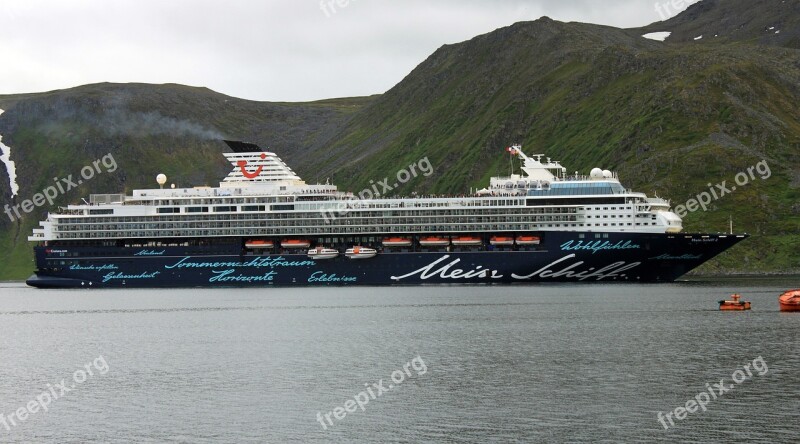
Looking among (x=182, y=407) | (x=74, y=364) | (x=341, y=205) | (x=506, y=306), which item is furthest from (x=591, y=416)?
(x=341, y=205)

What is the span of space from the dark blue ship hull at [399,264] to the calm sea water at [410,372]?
60.3ft

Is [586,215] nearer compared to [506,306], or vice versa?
[506,306]

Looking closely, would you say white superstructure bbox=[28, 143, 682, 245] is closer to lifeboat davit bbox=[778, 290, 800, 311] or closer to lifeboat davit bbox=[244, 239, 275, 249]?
lifeboat davit bbox=[244, 239, 275, 249]

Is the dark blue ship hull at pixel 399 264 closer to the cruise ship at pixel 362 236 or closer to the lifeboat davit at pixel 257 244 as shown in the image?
the cruise ship at pixel 362 236

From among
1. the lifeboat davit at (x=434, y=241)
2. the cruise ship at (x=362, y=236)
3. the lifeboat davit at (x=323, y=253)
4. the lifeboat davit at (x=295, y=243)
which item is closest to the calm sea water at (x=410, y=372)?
the cruise ship at (x=362, y=236)

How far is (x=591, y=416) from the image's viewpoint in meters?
51.2

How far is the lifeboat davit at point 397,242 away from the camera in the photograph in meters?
138

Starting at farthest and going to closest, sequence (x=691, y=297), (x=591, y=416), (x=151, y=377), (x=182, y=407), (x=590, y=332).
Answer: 1. (x=691, y=297)
2. (x=590, y=332)
3. (x=151, y=377)
4. (x=182, y=407)
5. (x=591, y=416)

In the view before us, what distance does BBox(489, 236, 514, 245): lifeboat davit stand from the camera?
440ft

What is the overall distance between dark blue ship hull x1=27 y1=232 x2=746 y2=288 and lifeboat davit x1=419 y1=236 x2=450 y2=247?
2.68ft

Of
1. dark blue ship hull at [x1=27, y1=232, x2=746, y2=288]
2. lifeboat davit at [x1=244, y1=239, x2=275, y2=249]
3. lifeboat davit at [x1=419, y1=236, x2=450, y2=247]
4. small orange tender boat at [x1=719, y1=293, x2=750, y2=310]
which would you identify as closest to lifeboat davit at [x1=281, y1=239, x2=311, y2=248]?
dark blue ship hull at [x1=27, y1=232, x2=746, y2=288]

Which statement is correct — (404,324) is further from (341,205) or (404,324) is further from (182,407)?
(341,205)

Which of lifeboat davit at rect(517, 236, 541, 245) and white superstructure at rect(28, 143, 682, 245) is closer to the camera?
white superstructure at rect(28, 143, 682, 245)

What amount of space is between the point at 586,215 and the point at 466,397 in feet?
255
